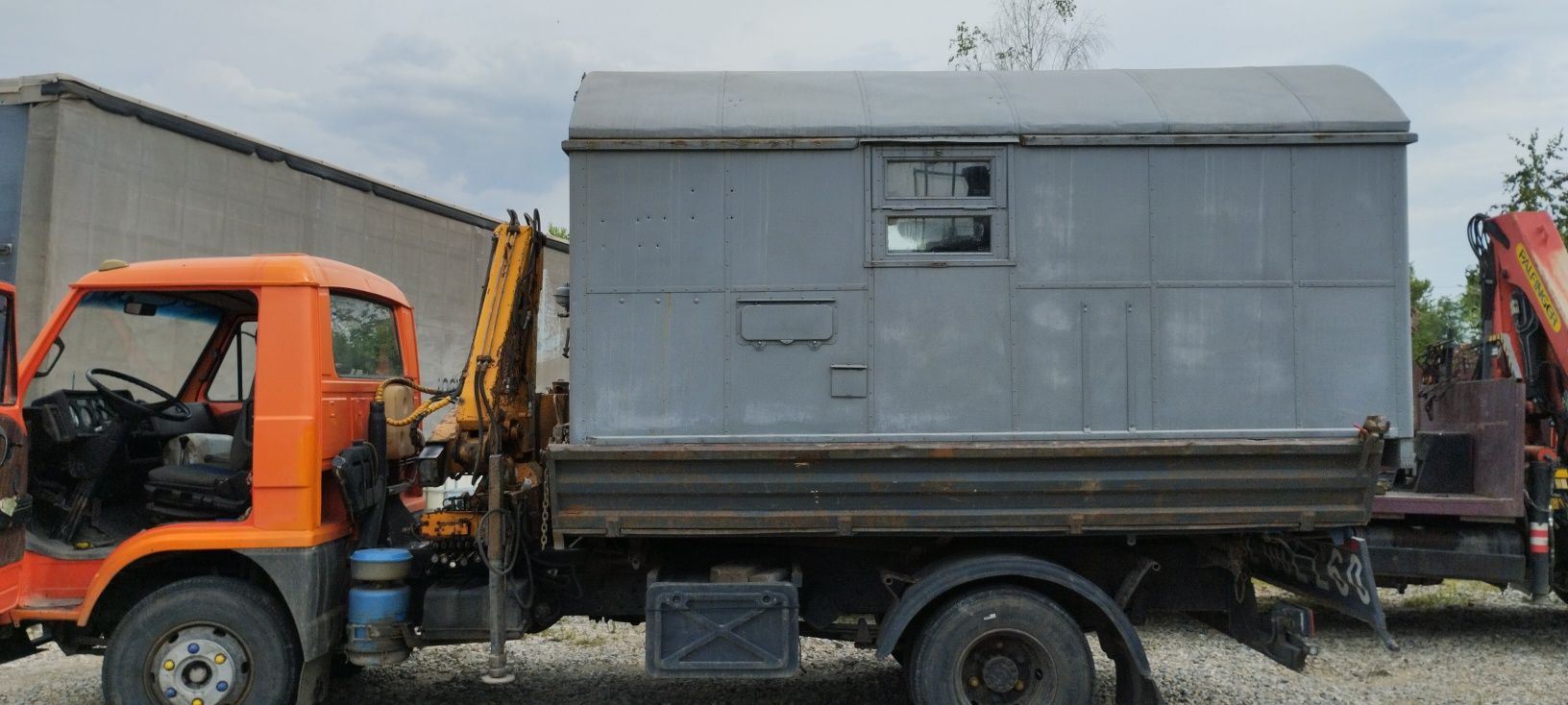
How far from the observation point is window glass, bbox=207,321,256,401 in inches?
198

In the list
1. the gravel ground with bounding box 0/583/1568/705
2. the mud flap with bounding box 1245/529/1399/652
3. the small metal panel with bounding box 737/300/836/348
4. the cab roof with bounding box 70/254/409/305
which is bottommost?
the gravel ground with bounding box 0/583/1568/705

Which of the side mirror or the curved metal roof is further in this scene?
the side mirror

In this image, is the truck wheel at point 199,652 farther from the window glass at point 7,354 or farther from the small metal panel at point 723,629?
the small metal panel at point 723,629

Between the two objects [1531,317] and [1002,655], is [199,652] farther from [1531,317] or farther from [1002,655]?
[1531,317]

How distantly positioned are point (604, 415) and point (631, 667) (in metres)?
2.59

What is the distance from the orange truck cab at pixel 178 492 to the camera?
13.6ft

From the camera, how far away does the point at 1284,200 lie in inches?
164

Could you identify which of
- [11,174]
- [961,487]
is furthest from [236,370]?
[11,174]

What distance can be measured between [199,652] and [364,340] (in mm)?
1677

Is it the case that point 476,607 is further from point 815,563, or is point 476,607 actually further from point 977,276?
point 977,276

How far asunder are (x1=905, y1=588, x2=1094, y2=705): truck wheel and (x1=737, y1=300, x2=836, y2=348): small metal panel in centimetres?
141

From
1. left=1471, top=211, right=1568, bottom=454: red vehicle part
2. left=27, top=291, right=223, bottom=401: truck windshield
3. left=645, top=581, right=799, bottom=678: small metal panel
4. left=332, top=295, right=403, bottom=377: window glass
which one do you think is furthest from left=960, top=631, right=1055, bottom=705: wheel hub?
left=1471, top=211, right=1568, bottom=454: red vehicle part

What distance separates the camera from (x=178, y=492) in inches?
172

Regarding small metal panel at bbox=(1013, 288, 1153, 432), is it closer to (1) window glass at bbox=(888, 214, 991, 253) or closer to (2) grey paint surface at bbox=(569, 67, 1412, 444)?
(2) grey paint surface at bbox=(569, 67, 1412, 444)
